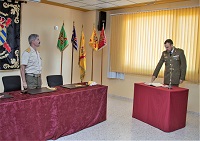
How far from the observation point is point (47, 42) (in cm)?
522

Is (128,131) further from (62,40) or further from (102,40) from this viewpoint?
(62,40)

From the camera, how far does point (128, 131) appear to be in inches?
131

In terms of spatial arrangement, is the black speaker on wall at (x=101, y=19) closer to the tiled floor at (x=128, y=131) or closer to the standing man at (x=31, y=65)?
the tiled floor at (x=128, y=131)

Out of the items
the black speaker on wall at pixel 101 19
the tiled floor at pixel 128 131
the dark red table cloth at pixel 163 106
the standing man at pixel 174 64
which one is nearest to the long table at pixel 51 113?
the tiled floor at pixel 128 131

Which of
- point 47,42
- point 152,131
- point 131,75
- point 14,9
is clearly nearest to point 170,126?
point 152,131

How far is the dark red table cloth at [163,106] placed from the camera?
10.7 feet

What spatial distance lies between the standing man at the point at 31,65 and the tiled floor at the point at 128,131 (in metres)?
1.01

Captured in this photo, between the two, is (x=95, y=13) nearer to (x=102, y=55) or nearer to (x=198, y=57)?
(x=102, y=55)

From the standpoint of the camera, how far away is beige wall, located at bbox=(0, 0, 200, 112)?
467 centimetres

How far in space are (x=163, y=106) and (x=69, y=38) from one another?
134 inches

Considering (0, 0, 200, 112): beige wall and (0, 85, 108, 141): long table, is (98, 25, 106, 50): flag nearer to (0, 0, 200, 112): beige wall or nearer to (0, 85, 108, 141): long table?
(0, 0, 200, 112): beige wall

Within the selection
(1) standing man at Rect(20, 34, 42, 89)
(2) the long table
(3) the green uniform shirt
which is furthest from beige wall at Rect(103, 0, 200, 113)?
(1) standing man at Rect(20, 34, 42, 89)

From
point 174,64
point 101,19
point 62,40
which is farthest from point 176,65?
point 62,40

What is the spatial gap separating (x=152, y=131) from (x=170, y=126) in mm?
300
